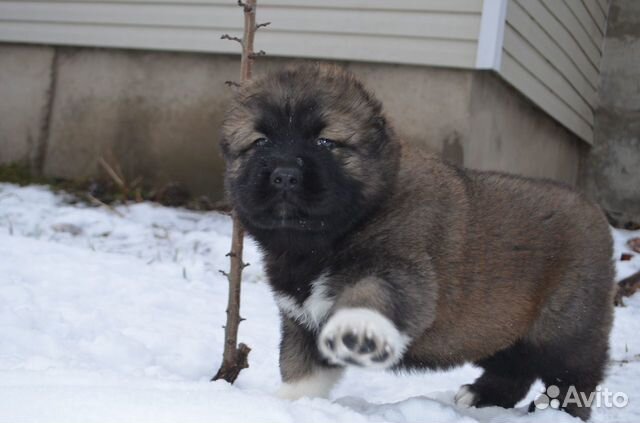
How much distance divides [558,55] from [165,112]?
153 inches

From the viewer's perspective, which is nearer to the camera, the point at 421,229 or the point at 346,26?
the point at 421,229

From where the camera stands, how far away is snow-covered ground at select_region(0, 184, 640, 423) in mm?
2285

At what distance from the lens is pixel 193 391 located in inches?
97.9

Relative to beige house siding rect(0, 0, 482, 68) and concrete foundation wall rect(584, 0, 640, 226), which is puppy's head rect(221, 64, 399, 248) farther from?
concrete foundation wall rect(584, 0, 640, 226)

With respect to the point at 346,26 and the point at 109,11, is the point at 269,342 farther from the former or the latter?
the point at 109,11

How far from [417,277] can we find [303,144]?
1.87 feet

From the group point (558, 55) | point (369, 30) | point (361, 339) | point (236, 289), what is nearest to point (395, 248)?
point (361, 339)

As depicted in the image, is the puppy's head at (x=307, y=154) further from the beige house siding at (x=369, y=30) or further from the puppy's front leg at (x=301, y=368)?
the beige house siding at (x=369, y=30)

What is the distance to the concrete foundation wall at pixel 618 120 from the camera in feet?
33.1

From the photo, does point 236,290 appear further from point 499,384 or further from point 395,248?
point 499,384

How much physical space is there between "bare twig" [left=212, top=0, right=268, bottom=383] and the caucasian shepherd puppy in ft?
1.01

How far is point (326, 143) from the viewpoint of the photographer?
9.21ft

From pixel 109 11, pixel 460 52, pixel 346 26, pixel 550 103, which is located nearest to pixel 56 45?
pixel 109 11

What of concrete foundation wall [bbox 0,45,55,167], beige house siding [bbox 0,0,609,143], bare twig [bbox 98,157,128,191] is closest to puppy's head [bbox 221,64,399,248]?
beige house siding [bbox 0,0,609,143]
